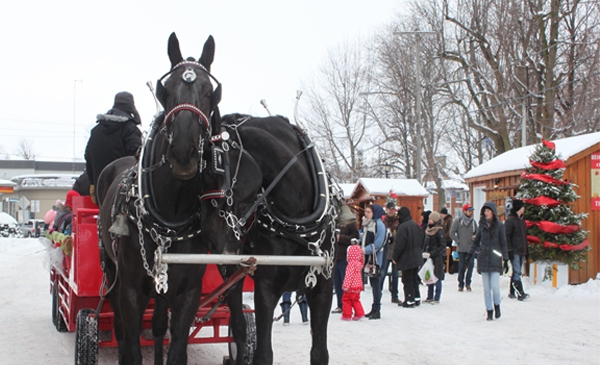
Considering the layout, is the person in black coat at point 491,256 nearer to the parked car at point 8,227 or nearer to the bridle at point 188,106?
the bridle at point 188,106

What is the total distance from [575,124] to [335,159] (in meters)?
18.6

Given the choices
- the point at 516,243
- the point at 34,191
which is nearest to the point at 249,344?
the point at 516,243

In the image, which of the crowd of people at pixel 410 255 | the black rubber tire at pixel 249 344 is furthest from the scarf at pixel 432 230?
the black rubber tire at pixel 249 344

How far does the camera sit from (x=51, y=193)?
203 ft

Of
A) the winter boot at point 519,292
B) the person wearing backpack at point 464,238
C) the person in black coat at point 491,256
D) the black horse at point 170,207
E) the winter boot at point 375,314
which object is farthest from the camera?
the person wearing backpack at point 464,238

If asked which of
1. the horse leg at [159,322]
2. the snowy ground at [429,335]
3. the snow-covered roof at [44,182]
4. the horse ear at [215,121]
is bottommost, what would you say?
the snowy ground at [429,335]

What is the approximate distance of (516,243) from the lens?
13.4m

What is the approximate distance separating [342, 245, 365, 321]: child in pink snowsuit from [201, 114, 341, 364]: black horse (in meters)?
5.49

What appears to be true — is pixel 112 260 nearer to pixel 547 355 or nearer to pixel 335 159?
pixel 547 355

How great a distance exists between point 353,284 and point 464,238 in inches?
230

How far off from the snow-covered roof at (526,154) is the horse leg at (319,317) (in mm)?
11057

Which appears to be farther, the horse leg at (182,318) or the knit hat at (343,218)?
the knit hat at (343,218)

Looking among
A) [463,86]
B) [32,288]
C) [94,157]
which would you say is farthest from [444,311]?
[463,86]

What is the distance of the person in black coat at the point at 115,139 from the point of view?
695 centimetres
